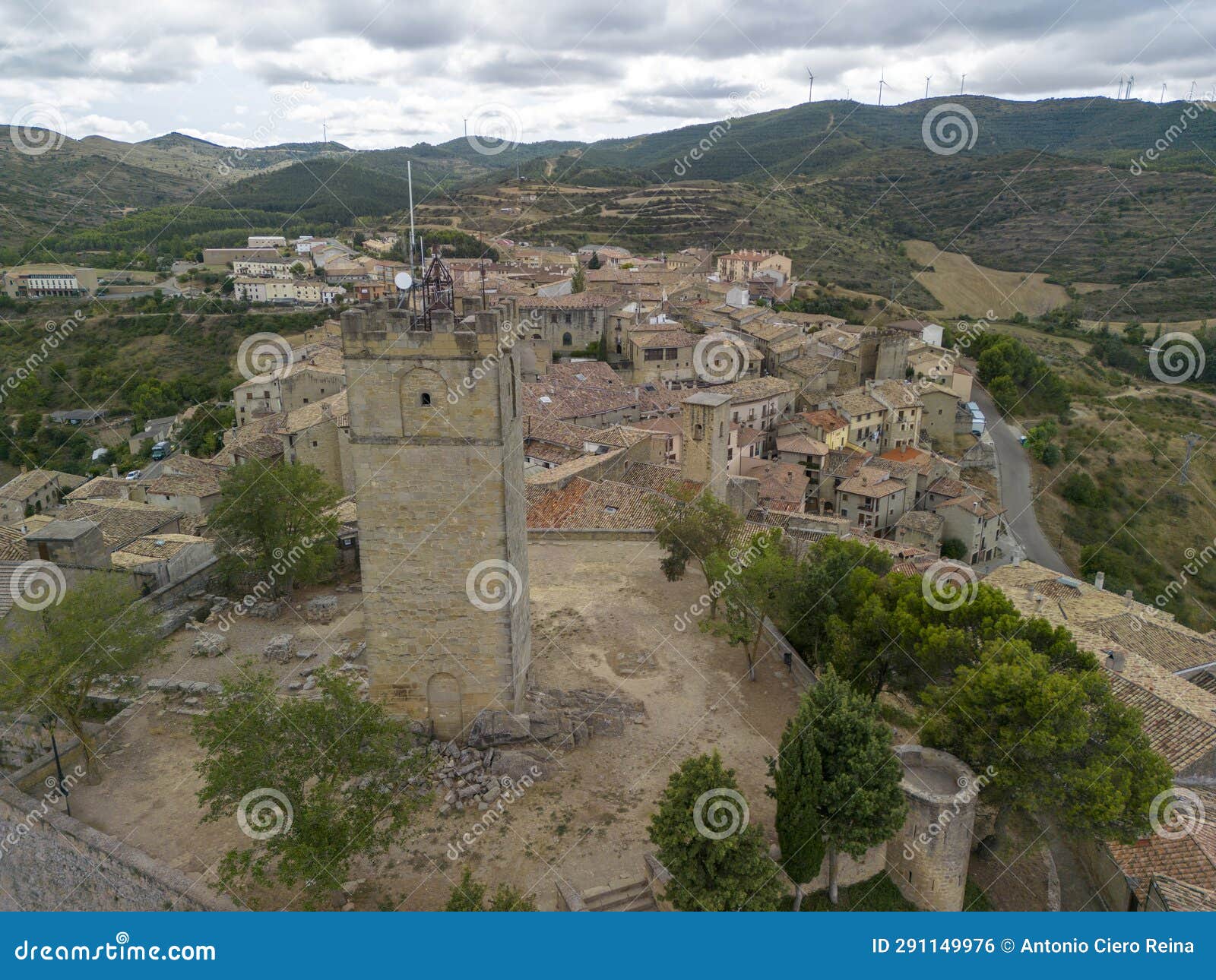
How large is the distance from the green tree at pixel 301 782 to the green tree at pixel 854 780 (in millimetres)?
6259

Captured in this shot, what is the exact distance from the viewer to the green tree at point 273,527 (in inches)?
801

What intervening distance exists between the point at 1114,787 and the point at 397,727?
37.4ft

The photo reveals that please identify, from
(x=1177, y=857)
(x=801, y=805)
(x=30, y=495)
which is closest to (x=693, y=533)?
(x=801, y=805)

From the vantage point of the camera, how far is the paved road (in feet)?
144

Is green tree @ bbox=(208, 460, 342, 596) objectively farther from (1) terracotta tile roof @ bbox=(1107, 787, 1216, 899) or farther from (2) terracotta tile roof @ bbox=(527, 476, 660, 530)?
(1) terracotta tile roof @ bbox=(1107, 787, 1216, 899)

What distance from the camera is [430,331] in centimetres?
1312

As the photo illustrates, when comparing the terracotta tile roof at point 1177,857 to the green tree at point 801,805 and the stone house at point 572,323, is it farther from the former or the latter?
the stone house at point 572,323

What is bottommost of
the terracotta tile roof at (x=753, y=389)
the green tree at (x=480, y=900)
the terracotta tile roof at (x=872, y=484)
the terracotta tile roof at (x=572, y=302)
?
the terracotta tile roof at (x=872, y=484)

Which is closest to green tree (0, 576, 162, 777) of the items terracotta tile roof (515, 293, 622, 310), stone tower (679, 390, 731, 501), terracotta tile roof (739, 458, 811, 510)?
stone tower (679, 390, 731, 501)

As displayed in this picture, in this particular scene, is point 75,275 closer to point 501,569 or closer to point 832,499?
point 832,499

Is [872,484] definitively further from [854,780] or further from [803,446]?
[854,780]

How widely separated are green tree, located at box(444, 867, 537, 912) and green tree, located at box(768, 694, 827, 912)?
3.94 metres

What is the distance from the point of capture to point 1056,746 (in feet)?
42.5

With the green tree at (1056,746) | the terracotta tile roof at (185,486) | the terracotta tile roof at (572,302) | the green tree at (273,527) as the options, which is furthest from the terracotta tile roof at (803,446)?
the green tree at (1056,746)
